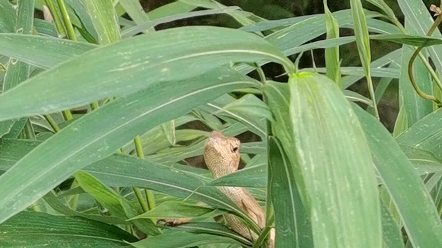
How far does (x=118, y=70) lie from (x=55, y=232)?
21 cm

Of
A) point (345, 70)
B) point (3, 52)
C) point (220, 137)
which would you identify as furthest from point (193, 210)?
point (345, 70)

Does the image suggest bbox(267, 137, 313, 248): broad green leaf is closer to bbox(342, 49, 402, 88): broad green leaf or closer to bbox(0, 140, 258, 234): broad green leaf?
bbox(0, 140, 258, 234): broad green leaf

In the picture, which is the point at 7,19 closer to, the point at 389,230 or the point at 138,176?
the point at 138,176

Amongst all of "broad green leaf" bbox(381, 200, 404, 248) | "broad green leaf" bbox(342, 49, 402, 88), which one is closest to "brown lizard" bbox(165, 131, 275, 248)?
"broad green leaf" bbox(381, 200, 404, 248)

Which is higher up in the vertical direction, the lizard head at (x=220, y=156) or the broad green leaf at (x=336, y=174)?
the broad green leaf at (x=336, y=174)

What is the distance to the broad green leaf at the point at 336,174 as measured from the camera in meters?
0.19

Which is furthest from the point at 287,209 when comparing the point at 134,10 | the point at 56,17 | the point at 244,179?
the point at 134,10

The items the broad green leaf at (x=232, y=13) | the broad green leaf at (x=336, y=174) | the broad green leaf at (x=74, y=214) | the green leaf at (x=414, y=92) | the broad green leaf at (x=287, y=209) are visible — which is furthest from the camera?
the broad green leaf at (x=232, y=13)

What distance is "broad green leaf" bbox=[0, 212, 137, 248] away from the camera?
38 cm

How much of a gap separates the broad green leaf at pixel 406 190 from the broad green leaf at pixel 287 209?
0.05 metres

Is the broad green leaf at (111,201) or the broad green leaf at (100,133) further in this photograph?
the broad green leaf at (111,201)

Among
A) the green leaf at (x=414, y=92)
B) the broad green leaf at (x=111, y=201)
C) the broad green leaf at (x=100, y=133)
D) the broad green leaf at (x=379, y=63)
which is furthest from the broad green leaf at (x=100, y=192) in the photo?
the broad green leaf at (x=379, y=63)

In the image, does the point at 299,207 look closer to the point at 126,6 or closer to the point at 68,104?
the point at 68,104

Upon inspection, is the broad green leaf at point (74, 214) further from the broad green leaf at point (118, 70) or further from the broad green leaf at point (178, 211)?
the broad green leaf at point (118, 70)
